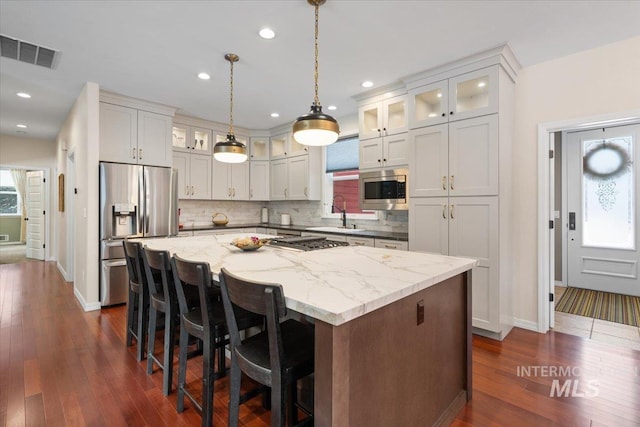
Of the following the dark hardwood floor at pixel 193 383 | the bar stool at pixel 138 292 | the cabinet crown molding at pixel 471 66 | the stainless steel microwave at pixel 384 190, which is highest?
the cabinet crown molding at pixel 471 66

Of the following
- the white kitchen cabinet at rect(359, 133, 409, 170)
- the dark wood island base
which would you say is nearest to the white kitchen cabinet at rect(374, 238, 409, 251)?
the white kitchen cabinet at rect(359, 133, 409, 170)

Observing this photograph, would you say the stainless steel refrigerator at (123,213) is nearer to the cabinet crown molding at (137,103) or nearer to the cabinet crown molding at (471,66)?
the cabinet crown molding at (137,103)

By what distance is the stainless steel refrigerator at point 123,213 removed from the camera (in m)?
3.81

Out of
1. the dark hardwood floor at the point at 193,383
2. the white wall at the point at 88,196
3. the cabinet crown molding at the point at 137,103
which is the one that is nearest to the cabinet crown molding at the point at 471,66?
the dark hardwood floor at the point at 193,383

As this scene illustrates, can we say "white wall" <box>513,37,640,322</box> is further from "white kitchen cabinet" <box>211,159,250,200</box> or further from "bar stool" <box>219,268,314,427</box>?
"white kitchen cabinet" <box>211,159,250,200</box>

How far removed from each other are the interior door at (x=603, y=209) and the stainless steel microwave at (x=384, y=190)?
271 cm

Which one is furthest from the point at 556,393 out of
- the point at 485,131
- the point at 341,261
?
the point at 485,131

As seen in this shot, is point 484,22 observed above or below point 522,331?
above

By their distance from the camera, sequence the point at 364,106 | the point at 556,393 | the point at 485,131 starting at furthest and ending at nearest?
the point at 364,106 < the point at 485,131 < the point at 556,393

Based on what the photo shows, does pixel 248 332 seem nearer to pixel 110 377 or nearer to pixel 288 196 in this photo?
pixel 110 377

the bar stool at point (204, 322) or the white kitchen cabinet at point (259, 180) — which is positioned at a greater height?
the white kitchen cabinet at point (259, 180)

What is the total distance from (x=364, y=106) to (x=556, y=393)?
3.34m

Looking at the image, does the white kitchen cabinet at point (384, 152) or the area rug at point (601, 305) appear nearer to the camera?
the area rug at point (601, 305)

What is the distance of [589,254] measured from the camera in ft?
14.4
